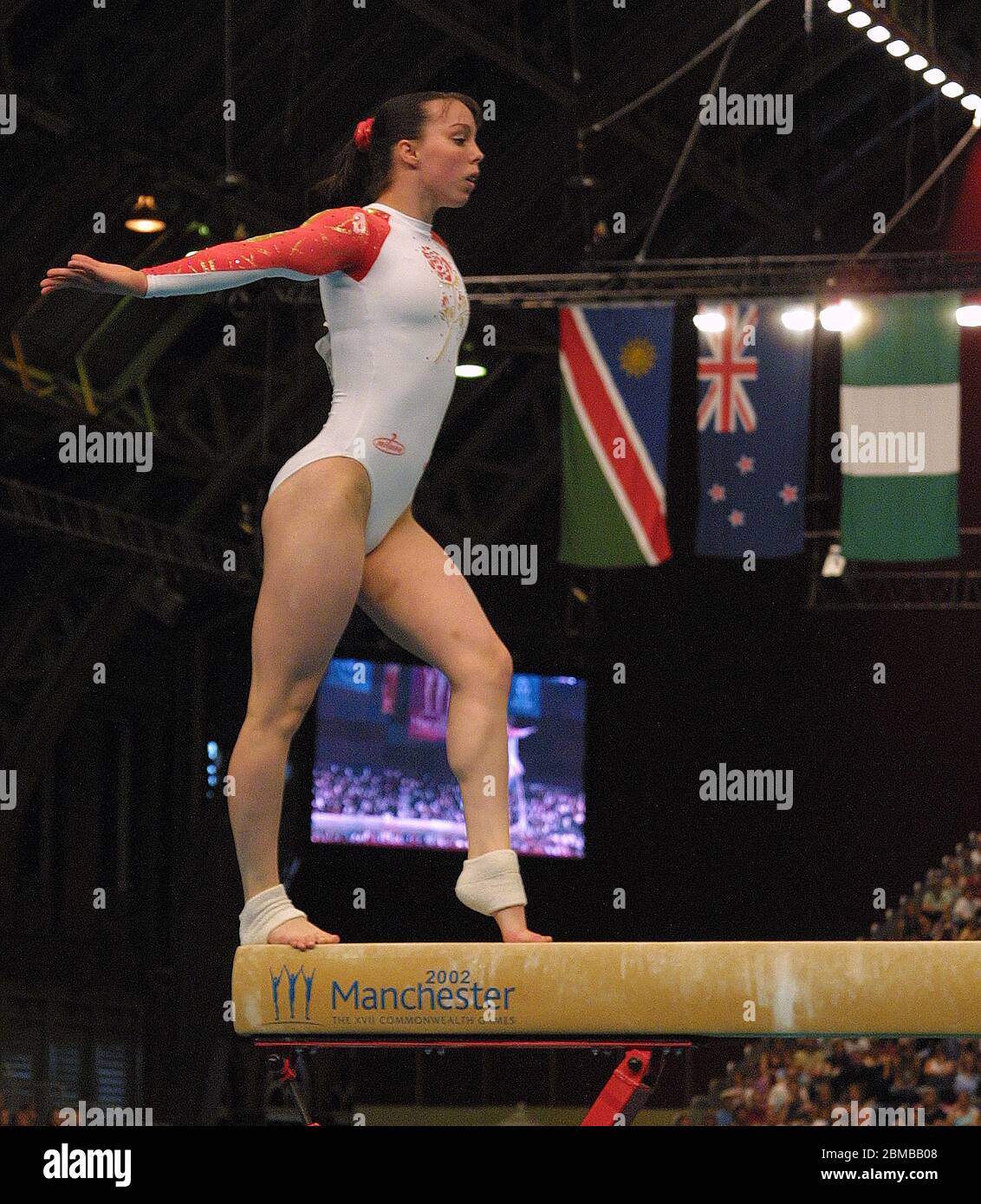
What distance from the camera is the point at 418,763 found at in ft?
54.3

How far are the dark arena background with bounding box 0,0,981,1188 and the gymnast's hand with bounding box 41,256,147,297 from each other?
7.10 meters

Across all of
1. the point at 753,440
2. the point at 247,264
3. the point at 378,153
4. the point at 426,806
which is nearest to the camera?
the point at 247,264

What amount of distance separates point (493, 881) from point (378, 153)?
1.56 meters

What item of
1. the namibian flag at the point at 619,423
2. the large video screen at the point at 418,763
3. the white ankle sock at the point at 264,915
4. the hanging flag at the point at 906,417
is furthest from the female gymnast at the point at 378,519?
the large video screen at the point at 418,763

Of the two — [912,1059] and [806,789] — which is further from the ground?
[806,789]

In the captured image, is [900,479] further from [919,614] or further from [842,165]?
[842,165]

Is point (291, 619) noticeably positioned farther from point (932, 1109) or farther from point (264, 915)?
point (932, 1109)

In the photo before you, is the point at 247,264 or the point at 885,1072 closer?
the point at 247,264

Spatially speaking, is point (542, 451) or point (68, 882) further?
point (542, 451)

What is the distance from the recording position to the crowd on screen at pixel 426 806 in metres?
16.4

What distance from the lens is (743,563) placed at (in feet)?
57.8

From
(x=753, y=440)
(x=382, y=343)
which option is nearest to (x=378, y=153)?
(x=382, y=343)
